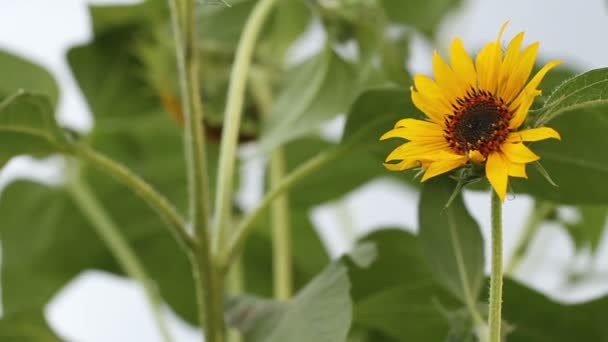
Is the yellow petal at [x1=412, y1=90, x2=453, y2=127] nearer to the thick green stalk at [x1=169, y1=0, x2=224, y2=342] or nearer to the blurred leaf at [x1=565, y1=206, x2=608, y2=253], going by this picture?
the thick green stalk at [x1=169, y1=0, x2=224, y2=342]

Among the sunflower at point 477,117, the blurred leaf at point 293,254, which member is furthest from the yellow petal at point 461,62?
the blurred leaf at point 293,254

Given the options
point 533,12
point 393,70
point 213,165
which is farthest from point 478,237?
point 533,12

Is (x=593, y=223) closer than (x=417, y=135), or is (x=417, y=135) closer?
(x=417, y=135)

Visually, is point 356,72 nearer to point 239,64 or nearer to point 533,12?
point 239,64

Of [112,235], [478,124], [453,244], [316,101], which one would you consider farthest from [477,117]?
[112,235]

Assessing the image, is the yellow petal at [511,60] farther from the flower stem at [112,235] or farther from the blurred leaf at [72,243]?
the blurred leaf at [72,243]

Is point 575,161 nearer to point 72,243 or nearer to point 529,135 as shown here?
point 529,135
